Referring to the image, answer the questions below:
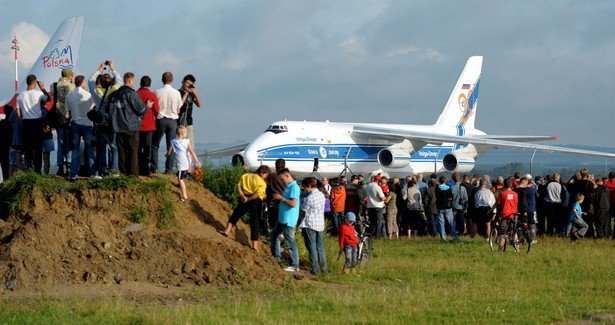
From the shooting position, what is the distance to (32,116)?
1639cm

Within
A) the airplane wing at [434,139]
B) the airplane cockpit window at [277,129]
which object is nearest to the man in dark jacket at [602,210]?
the airplane cockpit window at [277,129]

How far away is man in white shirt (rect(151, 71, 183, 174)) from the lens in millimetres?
15656

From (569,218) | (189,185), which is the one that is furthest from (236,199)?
(569,218)

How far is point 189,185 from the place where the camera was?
49.7ft

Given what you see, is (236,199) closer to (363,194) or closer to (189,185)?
(189,185)

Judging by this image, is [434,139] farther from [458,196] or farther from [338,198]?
[338,198]

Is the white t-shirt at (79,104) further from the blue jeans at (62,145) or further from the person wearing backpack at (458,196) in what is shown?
the person wearing backpack at (458,196)

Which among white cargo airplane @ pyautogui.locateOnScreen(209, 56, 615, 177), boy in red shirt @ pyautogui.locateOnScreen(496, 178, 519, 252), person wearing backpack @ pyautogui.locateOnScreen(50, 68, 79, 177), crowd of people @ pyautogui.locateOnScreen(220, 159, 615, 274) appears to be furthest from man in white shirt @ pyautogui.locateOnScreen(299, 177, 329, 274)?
white cargo airplane @ pyautogui.locateOnScreen(209, 56, 615, 177)

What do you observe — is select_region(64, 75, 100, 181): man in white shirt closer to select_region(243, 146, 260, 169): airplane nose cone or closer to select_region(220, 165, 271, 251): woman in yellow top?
select_region(220, 165, 271, 251): woman in yellow top

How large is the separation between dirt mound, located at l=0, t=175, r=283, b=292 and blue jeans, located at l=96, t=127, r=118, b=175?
1218 millimetres

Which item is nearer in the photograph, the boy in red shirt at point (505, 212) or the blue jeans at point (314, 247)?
the blue jeans at point (314, 247)

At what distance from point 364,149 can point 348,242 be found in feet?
79.6

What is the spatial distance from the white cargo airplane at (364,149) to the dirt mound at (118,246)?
61.3ft

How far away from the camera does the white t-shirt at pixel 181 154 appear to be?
46.6ft
